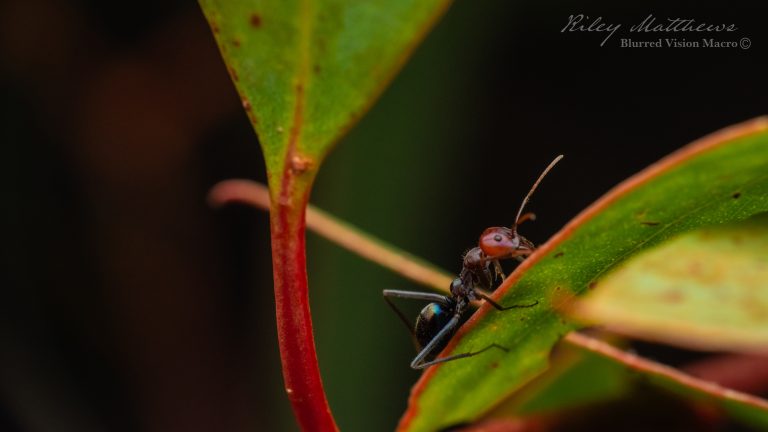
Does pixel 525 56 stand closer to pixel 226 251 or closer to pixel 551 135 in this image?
pixel 551 135

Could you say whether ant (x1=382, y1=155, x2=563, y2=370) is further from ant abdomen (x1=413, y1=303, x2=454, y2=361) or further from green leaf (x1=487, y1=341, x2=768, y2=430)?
green leaf (x1=487, y1=341, x2=768, y2=430)

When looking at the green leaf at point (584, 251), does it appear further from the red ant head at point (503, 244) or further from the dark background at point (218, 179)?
the dark background at point (218, 179)

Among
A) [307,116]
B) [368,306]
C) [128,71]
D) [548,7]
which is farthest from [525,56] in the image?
[307,116]

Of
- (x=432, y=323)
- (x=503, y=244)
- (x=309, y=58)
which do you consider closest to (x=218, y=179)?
(x=432, y=323)

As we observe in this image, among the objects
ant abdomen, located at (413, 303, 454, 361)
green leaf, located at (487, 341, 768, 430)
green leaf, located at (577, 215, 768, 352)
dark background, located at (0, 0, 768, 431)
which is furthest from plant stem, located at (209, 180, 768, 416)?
dark background, located at (0, 0, 768, 431)

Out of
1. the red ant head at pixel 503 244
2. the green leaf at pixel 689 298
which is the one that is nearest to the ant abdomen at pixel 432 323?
the red ant head at pixel 503 244

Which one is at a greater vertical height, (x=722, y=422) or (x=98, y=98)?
(x=722, y=422)

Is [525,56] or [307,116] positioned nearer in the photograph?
A: [307,116]
